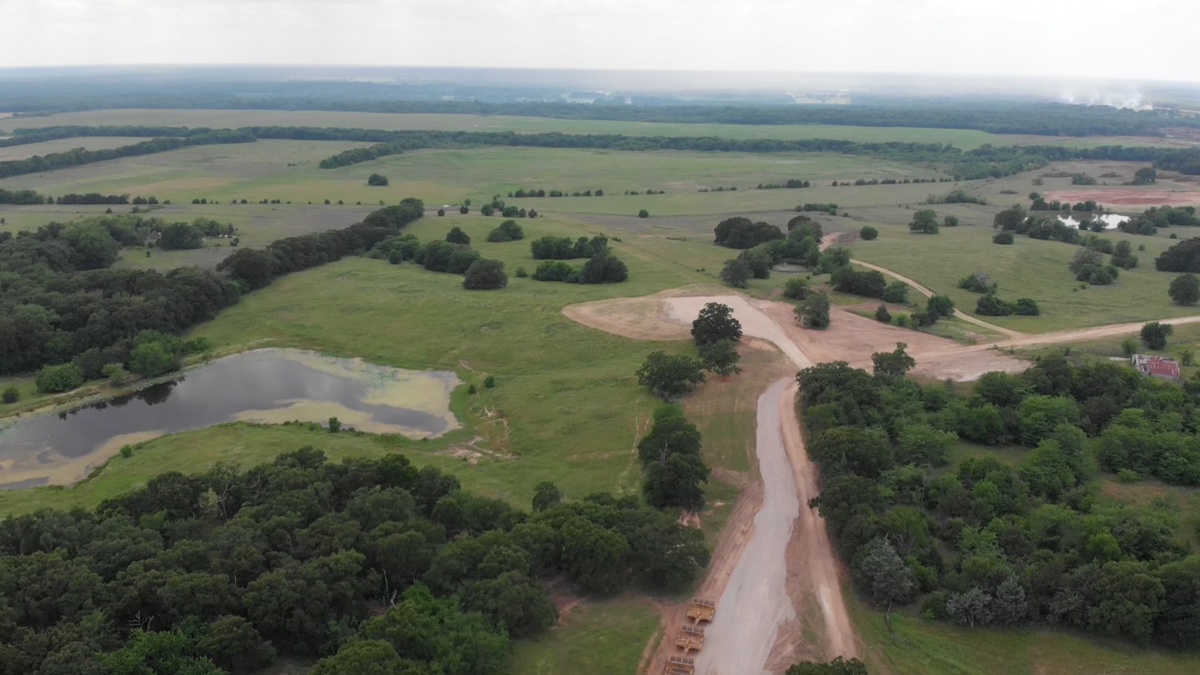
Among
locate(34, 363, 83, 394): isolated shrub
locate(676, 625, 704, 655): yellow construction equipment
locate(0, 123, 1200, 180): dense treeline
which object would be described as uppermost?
locate(0, 123, 1200, 180): dense treeline

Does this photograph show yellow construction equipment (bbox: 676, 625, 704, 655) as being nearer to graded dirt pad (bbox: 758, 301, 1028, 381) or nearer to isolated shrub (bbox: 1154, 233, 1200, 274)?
graded dirt pad (bbox: 758, 301, 1028, 381)

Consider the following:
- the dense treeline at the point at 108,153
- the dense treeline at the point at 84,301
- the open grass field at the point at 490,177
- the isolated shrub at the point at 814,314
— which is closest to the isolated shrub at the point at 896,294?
the isolated shrub at the point at 814,314

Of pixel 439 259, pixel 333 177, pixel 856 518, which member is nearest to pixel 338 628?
pixel 856 518

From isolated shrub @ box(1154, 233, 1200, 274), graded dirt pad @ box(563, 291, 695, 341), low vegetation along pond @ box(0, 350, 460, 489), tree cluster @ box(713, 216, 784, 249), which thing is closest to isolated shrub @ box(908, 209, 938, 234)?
tree cluster @ box(713, 216, 784, 249)

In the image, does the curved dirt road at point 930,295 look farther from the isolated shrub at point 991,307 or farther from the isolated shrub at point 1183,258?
Result: the isolated shrub at point 1183,258

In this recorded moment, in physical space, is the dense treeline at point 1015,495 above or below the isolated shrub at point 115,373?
above

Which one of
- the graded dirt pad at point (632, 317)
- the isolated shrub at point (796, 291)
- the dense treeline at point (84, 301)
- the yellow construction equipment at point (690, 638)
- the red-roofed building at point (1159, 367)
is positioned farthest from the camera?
the isolated shrub at point (796, 291)

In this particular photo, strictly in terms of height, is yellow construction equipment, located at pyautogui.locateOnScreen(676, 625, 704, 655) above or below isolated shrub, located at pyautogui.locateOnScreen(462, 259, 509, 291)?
below

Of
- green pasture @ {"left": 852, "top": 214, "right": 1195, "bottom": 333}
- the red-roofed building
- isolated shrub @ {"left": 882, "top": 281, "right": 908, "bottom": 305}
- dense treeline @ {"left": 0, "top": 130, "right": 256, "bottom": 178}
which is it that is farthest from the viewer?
dense treeline @ {"left": 0, "top": 130, "right": 256, "bottom": 178}

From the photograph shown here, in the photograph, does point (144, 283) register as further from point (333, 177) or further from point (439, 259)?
point (333, 177)
